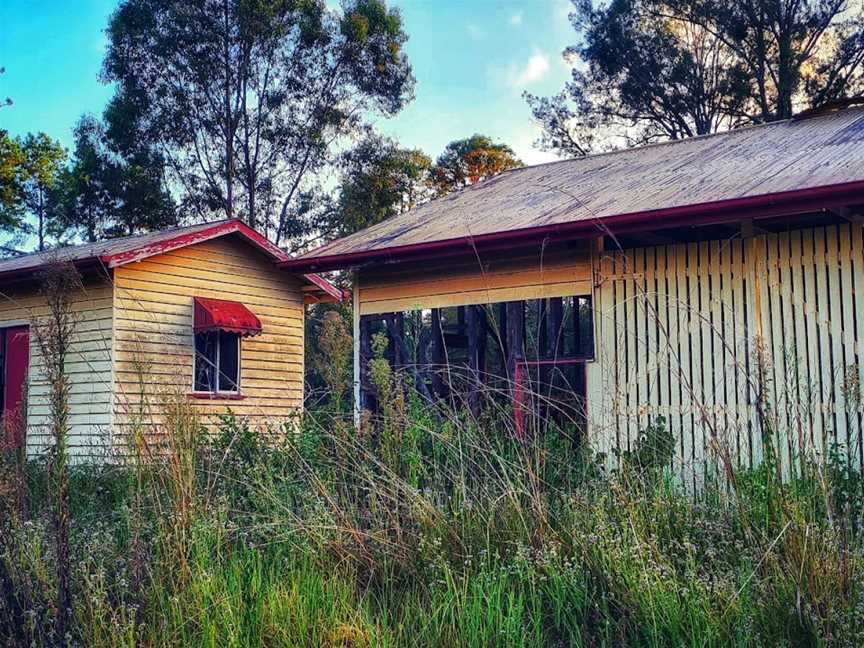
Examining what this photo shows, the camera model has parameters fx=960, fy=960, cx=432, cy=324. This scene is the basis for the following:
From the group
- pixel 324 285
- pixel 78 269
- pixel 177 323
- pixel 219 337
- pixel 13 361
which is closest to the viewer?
pixel 78 269

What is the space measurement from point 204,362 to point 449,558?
10.2m

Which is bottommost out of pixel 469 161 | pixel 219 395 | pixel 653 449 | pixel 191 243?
pixel 653 449

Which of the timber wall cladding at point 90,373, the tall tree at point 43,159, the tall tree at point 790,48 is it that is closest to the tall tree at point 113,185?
the tall tree at point 43,159

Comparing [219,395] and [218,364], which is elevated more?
[218,364]

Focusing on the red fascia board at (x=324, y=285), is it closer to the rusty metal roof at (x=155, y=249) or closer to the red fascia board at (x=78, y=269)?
the rusty metal roof at (x=155, y=249)

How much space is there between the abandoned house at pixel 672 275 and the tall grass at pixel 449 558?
1100 millimetres

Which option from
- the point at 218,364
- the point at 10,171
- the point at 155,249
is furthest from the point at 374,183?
the point at 155,249

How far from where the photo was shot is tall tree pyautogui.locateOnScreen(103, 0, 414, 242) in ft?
90.9

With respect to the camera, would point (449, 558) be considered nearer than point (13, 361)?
Yes

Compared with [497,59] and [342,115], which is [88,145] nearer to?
[342,115]

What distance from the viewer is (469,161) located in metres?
31.2

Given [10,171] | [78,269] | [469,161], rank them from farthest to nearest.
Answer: [469,161], [10,171], [78,269]

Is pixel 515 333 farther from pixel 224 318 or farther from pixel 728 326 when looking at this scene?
pixel 224 318

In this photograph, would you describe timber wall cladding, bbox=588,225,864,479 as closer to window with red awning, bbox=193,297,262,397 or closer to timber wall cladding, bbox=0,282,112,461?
window with red awning, bbox=193,297,262,397
